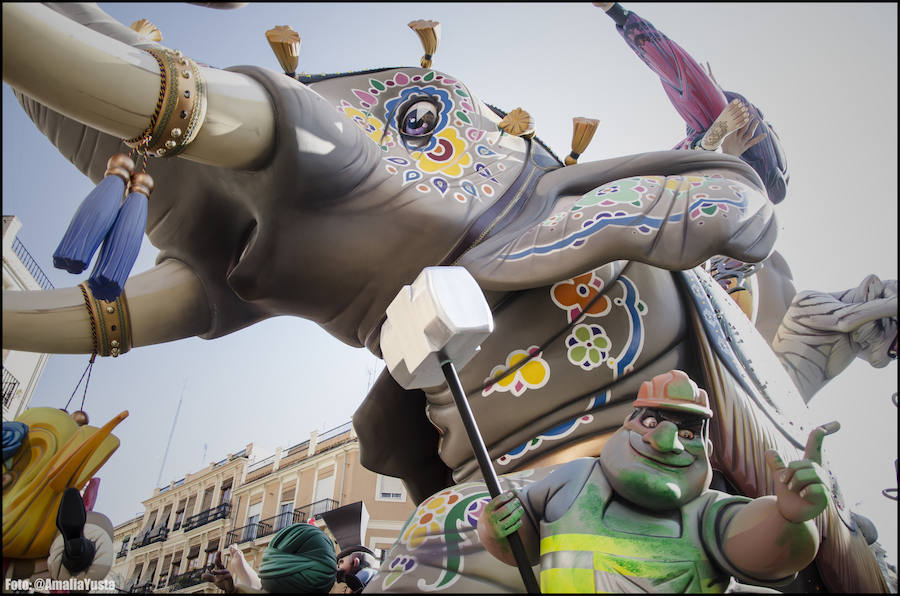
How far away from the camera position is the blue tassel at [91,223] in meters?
1.68

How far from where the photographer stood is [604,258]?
2.29m

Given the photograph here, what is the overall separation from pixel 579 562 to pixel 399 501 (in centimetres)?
950

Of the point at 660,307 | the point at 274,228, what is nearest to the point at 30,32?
the point at 274,228

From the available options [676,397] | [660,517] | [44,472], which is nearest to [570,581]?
[660,517]

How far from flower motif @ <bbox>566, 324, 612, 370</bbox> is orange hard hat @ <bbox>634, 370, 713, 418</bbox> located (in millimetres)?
732

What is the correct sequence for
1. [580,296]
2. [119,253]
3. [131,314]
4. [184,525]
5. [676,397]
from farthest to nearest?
[184,525], [131,314], [580,296], [119,253], [676,397]

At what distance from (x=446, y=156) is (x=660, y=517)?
160 cm

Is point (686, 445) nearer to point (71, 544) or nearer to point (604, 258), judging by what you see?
point (604, 258)

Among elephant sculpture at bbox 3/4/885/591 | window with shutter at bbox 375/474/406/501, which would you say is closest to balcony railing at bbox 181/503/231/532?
window with shutter at bbox 375/474/406/501

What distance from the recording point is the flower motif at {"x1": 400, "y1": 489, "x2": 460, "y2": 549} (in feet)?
6.85

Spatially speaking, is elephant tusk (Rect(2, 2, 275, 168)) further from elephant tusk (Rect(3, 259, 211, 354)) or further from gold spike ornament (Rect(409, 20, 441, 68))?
gold spike ornament (Rect(409, 20, 441, 68))

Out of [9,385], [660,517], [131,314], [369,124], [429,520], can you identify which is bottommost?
[660,517]

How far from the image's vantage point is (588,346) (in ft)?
8.12

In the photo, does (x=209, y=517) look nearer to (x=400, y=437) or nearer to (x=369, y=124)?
A: (x=400, y=437)
